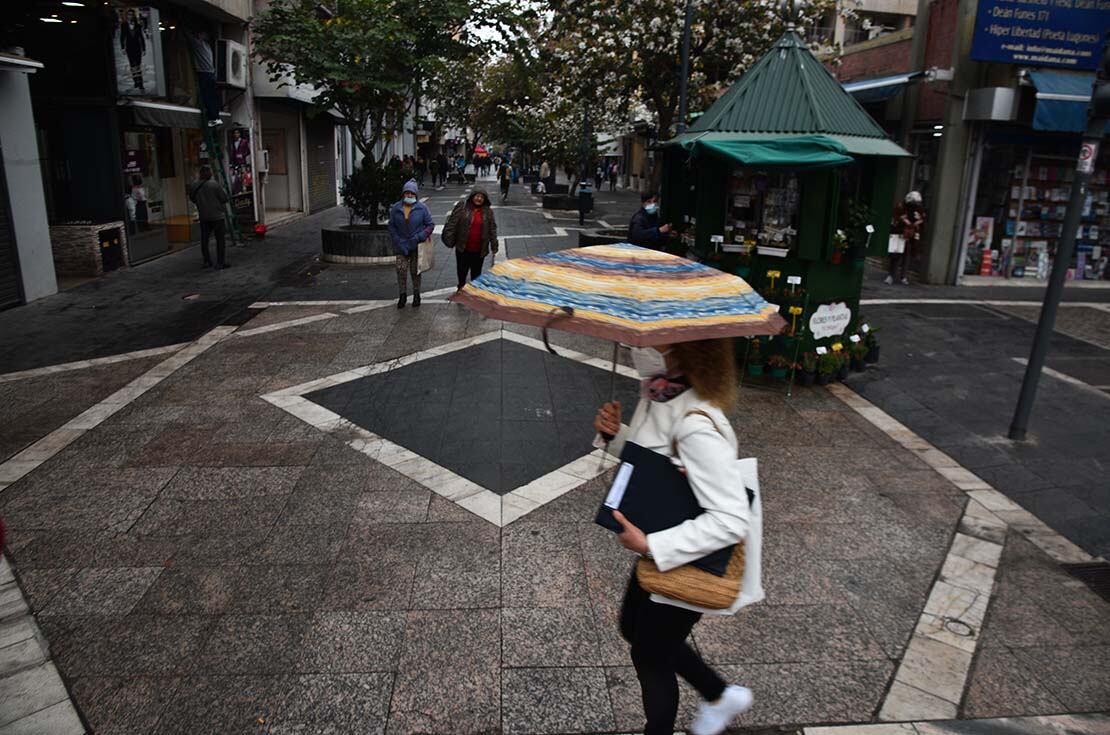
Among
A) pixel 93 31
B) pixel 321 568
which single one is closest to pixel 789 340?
pixel 321 568

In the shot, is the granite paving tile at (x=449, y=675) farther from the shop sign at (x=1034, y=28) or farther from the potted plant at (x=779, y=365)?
the shop sign at (x=1034, y=28)

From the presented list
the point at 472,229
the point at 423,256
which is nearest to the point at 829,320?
the point at 472,229

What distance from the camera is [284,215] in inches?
972

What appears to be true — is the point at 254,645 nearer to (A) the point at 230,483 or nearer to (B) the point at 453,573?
(B) the point at 453,573

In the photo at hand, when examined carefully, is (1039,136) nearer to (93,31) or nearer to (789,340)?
(789,340)

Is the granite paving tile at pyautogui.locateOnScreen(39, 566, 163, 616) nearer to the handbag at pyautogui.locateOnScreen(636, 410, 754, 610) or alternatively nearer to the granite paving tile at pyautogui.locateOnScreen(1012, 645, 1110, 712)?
the handbag at pyautogui.locateOnScreen(636, 410, 754, 610)

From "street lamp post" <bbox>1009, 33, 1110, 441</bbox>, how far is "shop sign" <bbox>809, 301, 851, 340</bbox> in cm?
216

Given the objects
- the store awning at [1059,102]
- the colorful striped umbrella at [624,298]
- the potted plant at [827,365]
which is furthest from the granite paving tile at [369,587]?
the store awning at [1059,102]

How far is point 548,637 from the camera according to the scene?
13.9 feet

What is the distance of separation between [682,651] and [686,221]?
8.93m

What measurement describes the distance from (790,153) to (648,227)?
15.9ft

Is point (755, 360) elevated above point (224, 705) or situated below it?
above

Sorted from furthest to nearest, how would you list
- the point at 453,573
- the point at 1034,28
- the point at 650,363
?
1. the point at 1034,28
2. the point at 453,573
3. the point at 650,363

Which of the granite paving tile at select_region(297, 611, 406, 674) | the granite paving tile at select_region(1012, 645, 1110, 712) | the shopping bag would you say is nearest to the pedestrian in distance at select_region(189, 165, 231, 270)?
the shopping bag
